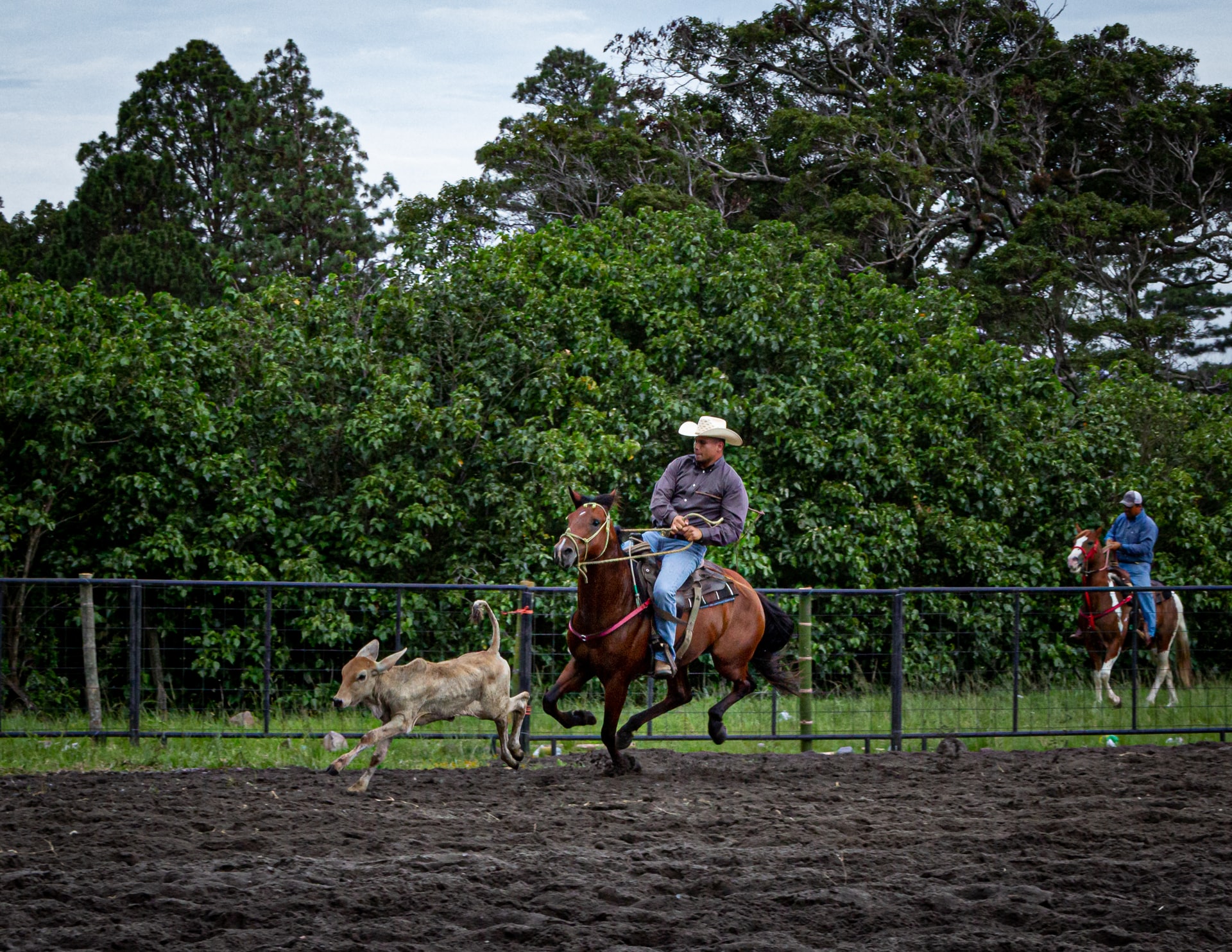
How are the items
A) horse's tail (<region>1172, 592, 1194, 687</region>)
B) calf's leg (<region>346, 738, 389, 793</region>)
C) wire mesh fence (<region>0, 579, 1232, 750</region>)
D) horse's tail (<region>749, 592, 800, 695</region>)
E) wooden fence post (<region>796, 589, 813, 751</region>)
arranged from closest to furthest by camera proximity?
calf's leg (<region>346, 738, 389, 793</region>) → horse's tail (<region>749, 592, 800, 695</region>) → wire mesh fence (<region>0, 579, 1232, 750</region>) → wooden fence post (<region>796, 589, 813, 751</region>) → horse's tail (<region>1172, 592, 1194, 687</region>)

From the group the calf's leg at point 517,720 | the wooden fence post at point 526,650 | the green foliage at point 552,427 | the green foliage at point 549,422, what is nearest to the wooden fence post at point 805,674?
the green foliage at point 552,427

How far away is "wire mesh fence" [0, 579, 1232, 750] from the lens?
11656 mm

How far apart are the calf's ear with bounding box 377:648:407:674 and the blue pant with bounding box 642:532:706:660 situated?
6.64ft

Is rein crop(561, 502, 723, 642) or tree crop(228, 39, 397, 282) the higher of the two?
tree crop(228, 39, 397, 282)

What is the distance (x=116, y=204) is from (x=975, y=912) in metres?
34.1

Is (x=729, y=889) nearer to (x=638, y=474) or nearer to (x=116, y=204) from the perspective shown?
(x=638, y=474)

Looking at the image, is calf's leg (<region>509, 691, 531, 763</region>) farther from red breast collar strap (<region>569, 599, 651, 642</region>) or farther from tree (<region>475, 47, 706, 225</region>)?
tree (<region>475, 47, 706, 225</region>)

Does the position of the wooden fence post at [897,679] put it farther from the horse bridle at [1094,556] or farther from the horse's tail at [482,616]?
the horse bridle at [1094,556]

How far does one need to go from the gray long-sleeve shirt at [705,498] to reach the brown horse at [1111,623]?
620 cm

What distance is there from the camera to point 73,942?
5.09m

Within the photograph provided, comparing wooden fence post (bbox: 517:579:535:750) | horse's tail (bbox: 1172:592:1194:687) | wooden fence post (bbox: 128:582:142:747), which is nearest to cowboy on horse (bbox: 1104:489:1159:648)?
horse's tail (bbox: 1172:592:1194:687)

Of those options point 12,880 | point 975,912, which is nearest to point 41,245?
point 12,880

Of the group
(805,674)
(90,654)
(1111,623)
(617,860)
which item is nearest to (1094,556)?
(1111,623)

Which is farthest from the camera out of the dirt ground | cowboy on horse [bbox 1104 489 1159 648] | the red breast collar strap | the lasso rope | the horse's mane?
cowboy on horse [bbox 1104 489 1159 648]
